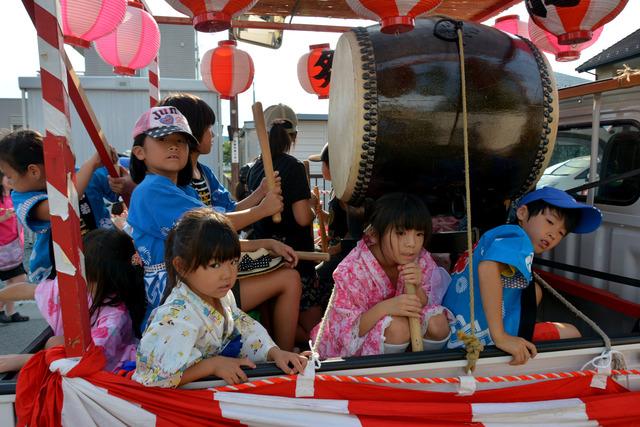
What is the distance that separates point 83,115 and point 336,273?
3.83 ft

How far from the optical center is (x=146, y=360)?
1.29 metres

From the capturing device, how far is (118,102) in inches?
300

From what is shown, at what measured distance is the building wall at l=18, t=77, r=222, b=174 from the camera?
747 cm

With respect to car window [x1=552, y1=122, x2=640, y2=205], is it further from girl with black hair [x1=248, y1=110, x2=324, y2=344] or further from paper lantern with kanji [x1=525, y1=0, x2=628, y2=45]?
girl with black hair [x1=248, y1=110, x2=324, y2=344]

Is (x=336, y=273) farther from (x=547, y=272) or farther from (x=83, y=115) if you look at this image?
(x=547, y=272)

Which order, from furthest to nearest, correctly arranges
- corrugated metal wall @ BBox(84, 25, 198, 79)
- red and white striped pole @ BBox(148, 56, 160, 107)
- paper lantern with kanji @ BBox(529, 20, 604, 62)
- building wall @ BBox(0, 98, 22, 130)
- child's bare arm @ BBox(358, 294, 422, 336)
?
building wall @ BBox(0, 98, 22, 130) → corrugated metal wall @ BBox(84, 25, 198, 79) → paper lantern with kanji @ BBox(529, 20, 604, 62) → red and white striped pole @ BBox(148, 56, 160, 107) → child's bare arm @ BBox(358, 294, 422, 336)

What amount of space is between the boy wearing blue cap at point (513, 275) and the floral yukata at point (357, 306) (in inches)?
5.0

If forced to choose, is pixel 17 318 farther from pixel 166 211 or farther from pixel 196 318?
pixel 196 318

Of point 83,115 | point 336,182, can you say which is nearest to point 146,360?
point 83,115

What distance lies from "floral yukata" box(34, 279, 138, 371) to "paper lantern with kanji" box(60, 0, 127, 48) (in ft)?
6.37

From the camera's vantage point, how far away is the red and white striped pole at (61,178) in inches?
50.4

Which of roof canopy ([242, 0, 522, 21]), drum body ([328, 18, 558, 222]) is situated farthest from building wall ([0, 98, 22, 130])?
drum body ([328, 18, 558, 222])

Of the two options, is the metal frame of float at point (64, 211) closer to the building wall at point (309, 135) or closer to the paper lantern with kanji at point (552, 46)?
the paper lantern with kanji at point (552, 46)

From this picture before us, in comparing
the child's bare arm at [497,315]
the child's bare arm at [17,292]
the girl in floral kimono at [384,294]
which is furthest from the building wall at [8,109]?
the child's bare arm at [497,315]
